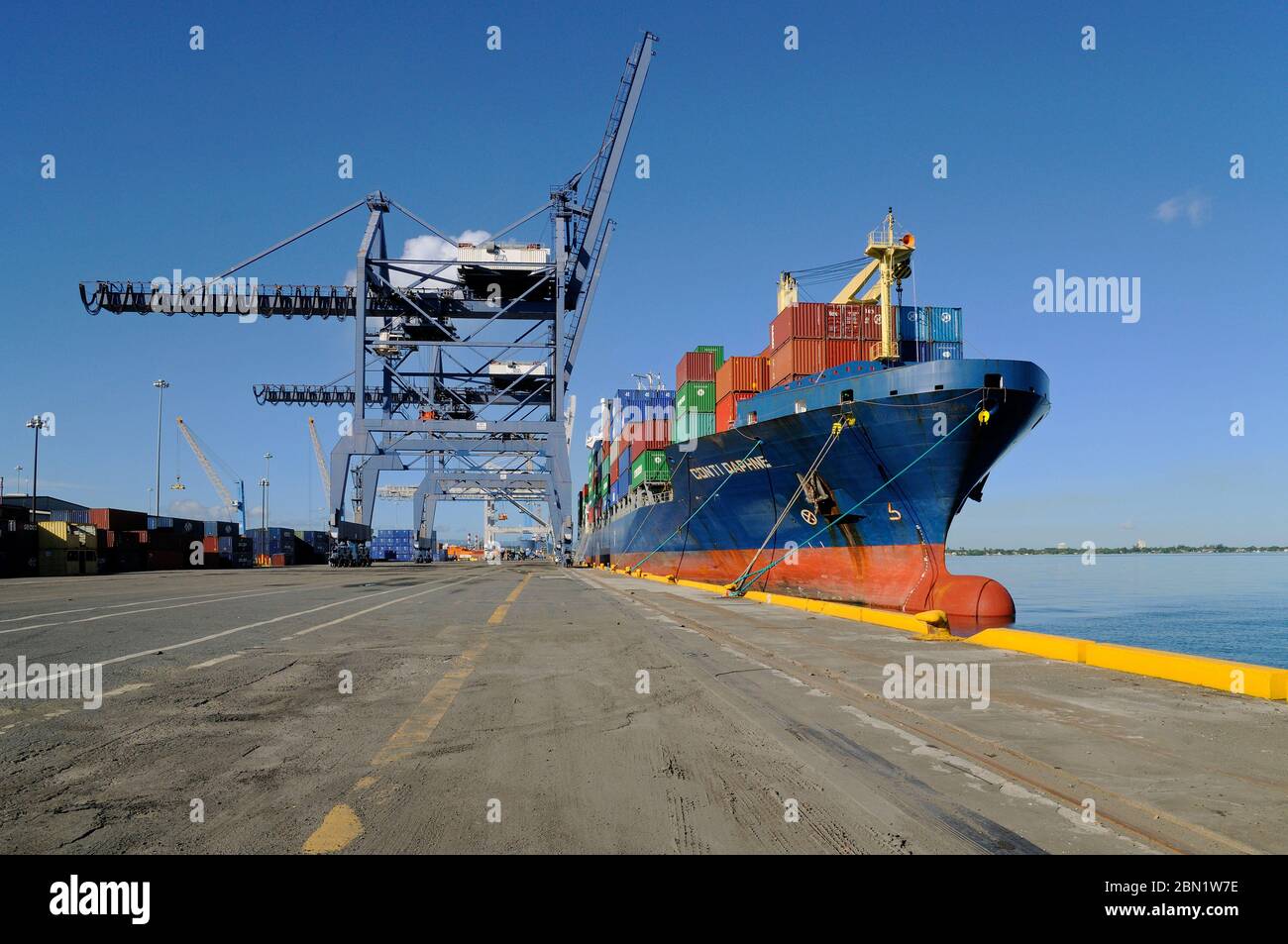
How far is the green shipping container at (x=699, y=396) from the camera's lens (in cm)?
3291

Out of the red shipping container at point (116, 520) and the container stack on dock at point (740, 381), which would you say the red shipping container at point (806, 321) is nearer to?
the container stack on dock at point (740, 381)

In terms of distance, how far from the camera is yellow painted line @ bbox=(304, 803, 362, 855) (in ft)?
11.2

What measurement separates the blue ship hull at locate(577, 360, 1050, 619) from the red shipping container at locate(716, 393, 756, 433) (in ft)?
3.93

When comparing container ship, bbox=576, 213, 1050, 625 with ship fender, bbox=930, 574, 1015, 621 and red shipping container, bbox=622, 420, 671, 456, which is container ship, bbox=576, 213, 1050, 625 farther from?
red shipping container, bbox=622, 420, 671, 456

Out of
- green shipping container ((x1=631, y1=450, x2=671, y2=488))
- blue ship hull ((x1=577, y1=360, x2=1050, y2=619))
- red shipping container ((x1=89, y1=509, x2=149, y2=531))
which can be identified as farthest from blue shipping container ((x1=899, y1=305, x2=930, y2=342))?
red shipping container ((x1=89, y1=509, x2=149, y2=531))

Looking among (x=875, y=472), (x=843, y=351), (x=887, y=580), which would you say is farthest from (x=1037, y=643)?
(x=843, y=351)

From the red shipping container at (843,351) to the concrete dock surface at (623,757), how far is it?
54.4ft

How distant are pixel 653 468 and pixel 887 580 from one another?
55.9 ft

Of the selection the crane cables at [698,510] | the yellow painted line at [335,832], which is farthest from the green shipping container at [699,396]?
the yellow painted line at [335,832]

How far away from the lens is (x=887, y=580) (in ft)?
71.3

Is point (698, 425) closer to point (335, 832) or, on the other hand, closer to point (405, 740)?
point (405, 740)

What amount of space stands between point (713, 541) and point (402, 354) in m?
24.5
